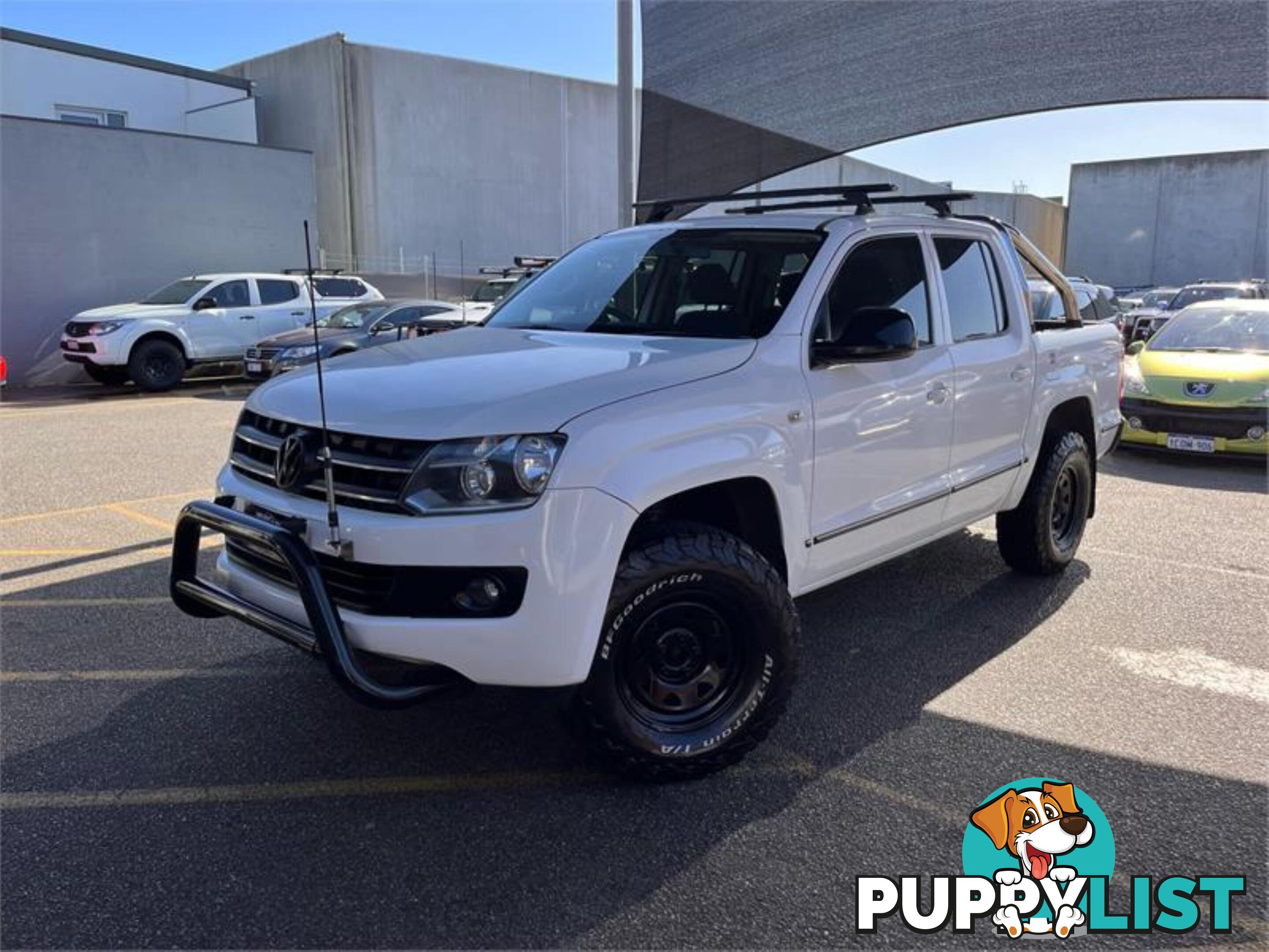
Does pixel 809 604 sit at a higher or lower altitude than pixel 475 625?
lower

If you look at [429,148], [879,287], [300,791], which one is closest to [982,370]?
[879,287]

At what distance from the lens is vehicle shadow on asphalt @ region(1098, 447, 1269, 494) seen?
874cm

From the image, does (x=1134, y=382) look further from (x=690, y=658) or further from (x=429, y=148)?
(x=429, y=148)

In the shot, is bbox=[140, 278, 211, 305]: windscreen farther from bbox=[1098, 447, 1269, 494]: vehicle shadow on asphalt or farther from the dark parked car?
bbox=[1098, 447, 1269, 494]: vehicle shadow on asphalt

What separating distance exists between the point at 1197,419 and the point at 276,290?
14.4 metres

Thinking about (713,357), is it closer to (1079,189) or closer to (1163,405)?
(1163,405)

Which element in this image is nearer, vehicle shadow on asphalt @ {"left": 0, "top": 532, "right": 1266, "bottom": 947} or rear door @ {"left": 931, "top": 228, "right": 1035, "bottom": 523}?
vehicle shadow on asphalt @ {"left": 0, "top": 532, "right": 1266, "bottom": 947}

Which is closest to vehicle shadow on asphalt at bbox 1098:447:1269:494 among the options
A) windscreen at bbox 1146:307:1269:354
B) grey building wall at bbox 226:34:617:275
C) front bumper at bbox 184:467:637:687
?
windscreen at bbox 1146:307:1269:354

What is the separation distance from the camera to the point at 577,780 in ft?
11.3

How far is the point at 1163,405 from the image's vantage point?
31.8 feet

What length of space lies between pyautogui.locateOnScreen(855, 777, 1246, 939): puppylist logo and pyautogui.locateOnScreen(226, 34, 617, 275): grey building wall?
76.2ft

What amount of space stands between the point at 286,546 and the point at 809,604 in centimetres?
308

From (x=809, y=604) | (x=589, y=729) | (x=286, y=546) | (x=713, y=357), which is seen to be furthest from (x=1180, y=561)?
(x=286, y=546)

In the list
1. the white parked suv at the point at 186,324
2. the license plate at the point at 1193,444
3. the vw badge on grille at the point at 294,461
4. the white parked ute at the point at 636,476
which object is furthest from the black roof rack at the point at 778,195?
the white parked suv at the point at 186,324
